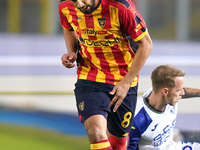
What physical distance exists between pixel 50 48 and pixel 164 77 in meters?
4.40

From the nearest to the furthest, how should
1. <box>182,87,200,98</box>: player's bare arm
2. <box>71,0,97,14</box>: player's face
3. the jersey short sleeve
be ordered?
<box>71,0,97,14</box>: player's face → the jersey short sleeve → <box>182,87,200,98</box>: player's bare arm

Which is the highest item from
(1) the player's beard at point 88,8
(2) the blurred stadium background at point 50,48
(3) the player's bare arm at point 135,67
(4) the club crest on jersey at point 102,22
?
(1) the player's beard at point 88,8

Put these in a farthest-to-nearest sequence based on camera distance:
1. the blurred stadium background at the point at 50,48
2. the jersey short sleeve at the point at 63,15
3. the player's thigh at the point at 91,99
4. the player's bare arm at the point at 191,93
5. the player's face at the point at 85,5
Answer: the blurred stadium background at the point at 50,48, the player's bare arm at the point at 191,93, the jersey short sleeve at the point at 63,15, the player's thigh at the point at 91,99, the player's face at the point at 85,5

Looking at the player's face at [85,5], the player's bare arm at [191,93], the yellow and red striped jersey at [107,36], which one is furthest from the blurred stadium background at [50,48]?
the player's face at [85,5]

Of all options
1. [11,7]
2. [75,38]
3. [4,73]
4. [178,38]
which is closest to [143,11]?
[178,38]

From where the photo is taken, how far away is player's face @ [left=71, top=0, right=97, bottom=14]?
1582 mm

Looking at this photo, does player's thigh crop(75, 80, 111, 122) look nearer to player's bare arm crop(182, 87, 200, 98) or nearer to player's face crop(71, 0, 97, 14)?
player's face crop(71, 0, 97, 14)

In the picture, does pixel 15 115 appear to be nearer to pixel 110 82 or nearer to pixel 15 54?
pixel 15 54

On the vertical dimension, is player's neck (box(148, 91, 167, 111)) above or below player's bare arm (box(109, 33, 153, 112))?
below

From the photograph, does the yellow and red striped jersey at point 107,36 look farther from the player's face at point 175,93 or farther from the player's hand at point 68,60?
the player's face at point 175,93

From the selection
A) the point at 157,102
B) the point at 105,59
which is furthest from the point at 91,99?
the point at 157,102

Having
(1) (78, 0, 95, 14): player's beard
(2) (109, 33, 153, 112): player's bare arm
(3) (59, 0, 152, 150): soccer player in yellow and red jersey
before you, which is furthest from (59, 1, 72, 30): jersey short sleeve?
(2) (109, 33, 153, 112): player's bare arm

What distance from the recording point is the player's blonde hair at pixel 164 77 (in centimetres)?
221

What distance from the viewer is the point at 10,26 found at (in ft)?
20.2
